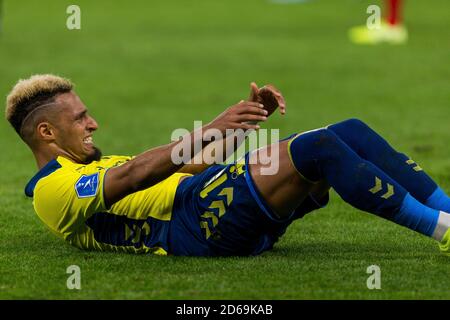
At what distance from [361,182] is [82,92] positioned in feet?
37.7

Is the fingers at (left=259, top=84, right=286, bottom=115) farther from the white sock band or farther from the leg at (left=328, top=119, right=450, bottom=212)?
the white sock band

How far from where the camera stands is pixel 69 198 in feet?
19.0

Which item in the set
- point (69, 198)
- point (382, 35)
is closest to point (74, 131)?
point (69, 198)

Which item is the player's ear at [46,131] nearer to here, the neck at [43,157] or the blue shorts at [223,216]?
the neck at [43,157]

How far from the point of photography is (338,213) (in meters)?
8.01

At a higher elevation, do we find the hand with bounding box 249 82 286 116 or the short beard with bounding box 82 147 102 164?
the hand with bounding box 249 82 286 116

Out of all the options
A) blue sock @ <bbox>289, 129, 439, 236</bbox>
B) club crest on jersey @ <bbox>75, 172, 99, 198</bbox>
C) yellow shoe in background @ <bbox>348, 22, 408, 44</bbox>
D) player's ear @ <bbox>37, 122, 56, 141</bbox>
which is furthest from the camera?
yellow shoe in background @ <bbox>348, 22, 408, 44</bbox>

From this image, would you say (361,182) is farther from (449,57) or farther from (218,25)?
(218,25)

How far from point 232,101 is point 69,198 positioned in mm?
9902

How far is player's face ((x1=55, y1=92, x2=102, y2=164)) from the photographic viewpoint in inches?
247

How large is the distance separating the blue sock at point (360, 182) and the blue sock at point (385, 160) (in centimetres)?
36

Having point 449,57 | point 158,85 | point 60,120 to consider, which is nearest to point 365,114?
point 158,85

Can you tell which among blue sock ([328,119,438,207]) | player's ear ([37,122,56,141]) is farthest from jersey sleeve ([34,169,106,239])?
blue sock ([328,119,438,207])

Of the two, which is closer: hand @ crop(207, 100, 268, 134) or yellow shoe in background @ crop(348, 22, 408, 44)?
hand @ crop(207, 100, 268, 134)
